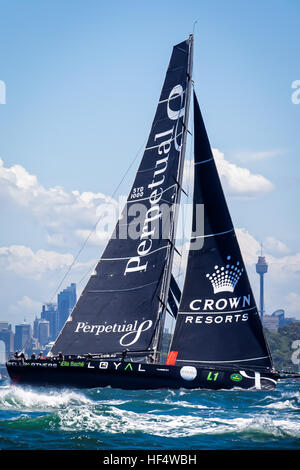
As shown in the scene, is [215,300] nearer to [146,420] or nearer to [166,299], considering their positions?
[166,299]

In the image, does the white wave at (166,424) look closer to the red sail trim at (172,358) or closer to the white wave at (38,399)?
the white wave at (38,399)

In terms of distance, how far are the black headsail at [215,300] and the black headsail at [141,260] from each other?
1119 mm

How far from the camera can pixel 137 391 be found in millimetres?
30359

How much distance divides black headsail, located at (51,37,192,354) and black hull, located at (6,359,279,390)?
2.28 m

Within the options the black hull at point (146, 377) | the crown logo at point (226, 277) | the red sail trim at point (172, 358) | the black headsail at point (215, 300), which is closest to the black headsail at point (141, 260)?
the red sail trim at point (172, 358)

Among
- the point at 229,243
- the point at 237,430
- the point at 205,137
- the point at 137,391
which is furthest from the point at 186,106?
the point at 237,430

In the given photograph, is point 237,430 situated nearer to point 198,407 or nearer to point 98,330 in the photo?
point 198,407

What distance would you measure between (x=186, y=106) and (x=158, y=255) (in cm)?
721

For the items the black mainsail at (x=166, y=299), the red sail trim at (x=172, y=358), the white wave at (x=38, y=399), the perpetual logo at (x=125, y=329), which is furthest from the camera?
the perpetual logo at (x=125, y=329)

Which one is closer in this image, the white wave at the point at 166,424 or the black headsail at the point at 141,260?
the white wave at the point at 166,424

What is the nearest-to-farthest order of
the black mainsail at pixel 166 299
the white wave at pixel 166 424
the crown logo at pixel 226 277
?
the white wave at pixel 166 424 < the black mainsail at pixel 166 299 < the crown logo at pixel 226 277

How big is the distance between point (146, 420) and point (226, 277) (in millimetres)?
11804

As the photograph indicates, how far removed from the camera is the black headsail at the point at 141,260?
33812 millimetres

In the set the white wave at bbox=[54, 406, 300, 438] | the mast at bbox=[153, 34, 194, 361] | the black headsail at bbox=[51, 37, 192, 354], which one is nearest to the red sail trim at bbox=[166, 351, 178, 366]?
the mast at bbox=[153, 34, 194, 361]
